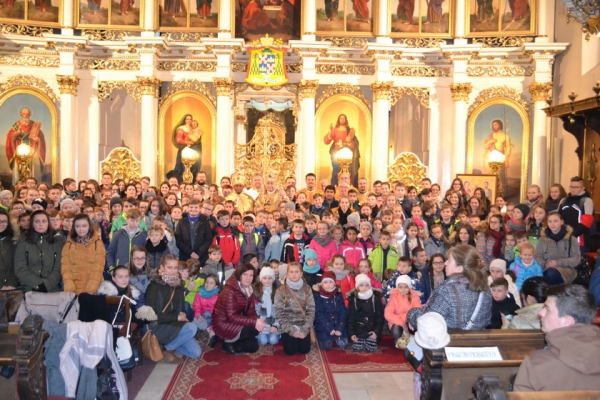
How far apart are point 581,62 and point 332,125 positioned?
683 centimetres

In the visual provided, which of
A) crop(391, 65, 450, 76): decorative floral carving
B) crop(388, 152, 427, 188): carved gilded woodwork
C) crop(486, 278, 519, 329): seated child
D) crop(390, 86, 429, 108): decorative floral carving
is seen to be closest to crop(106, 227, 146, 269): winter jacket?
crop(486, 278, 519, 329): seated child

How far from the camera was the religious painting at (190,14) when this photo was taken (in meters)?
17.1

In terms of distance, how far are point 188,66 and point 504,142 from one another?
9456 mm

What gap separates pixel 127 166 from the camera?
16.9 m

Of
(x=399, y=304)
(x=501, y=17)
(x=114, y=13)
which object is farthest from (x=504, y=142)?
(x=114, y=13)

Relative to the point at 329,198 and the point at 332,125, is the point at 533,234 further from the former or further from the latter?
the point at 332,125

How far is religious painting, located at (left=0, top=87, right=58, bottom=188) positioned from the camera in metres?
16.6

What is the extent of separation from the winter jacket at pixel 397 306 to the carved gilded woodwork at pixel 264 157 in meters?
8.70

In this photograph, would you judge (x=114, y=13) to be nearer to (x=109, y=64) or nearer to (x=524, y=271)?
(x=109, y=64)

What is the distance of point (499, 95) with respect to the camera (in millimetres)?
16953

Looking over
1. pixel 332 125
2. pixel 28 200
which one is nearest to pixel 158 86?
pixel 332 125

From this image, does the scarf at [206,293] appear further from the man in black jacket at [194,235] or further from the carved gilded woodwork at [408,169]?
the carved gilded woodwork at [408,169]

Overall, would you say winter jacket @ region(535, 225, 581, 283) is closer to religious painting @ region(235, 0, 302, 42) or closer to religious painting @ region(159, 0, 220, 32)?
religious painting @ region(235, 0, 302, 42)

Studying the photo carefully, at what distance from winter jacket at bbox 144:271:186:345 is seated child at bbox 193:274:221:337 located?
53cm
